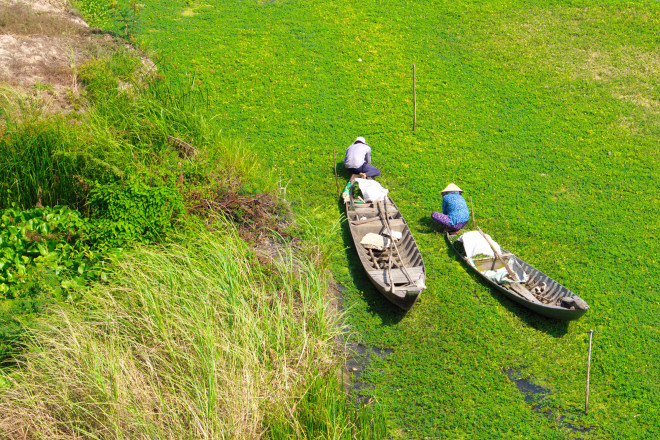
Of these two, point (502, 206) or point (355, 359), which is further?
point (502, 206)

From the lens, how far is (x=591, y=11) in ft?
63.8

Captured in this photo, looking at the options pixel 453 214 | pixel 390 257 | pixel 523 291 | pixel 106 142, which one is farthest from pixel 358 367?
pixel 106 142

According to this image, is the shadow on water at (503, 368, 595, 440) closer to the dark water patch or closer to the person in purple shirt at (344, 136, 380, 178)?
the dark water patch

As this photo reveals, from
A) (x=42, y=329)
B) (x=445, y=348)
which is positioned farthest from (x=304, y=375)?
(x=42, y=329)

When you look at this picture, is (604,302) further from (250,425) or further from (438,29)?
(438,29)

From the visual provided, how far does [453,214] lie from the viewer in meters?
11.9

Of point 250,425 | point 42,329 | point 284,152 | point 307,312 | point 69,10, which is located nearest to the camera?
point 250,425

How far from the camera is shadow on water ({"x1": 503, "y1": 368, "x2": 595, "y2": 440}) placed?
836cm

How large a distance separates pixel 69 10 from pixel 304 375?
16535 millimetres

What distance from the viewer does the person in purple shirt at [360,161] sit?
13500mm

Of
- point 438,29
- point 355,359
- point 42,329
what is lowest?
point 355,359

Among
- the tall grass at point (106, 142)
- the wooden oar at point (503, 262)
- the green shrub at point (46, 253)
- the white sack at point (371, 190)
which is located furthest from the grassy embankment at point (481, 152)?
the green shrub at point (46, 253)

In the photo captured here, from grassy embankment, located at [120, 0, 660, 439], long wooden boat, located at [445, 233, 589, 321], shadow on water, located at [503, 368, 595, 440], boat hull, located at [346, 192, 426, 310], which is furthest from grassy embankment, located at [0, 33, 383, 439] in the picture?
long wooden boat, located at [445, 233, 589, 321]

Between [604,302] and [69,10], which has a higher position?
[69,10]
